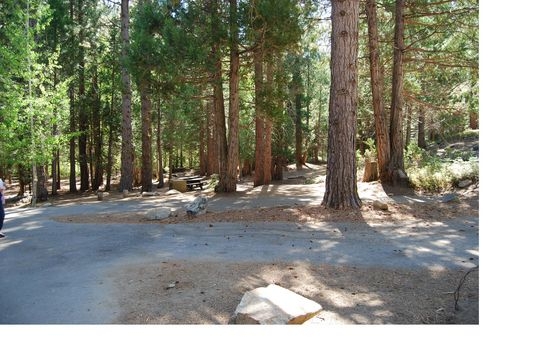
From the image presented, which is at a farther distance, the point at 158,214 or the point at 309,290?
the point at 158,214

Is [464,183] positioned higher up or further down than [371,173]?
further down

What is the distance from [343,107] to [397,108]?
10.9 feet

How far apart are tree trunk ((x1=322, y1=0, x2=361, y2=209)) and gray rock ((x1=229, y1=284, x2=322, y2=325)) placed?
2995mm

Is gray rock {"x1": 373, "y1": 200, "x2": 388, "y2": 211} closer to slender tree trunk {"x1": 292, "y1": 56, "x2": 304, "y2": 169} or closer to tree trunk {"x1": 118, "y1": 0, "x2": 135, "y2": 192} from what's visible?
tree trunk {"x1": 118, "y1": 0, "x2": 135, "y2": 192}

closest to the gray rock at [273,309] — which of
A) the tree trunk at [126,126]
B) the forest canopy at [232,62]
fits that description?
the forest canopy at [232,62]

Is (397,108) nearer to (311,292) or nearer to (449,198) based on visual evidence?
(449,198)

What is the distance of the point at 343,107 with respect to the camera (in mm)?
5367

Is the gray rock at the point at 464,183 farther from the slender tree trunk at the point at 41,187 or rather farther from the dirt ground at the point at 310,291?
the slender tree trunk at the point at 41,187

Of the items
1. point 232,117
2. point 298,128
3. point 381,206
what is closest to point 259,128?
point 232,117

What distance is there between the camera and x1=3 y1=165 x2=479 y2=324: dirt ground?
2574 mm

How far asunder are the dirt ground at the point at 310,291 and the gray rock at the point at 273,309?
87 millimetres
